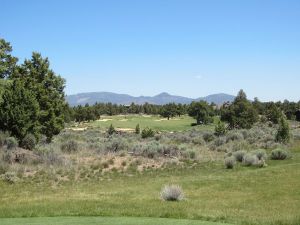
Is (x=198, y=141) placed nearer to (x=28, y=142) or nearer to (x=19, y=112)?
(x=28, y=142)

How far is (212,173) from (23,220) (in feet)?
58.0

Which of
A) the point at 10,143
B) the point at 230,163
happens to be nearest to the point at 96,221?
the point at 230,163

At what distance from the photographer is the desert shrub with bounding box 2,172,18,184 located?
83.0ft

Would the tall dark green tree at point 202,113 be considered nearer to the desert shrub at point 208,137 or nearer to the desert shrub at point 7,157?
the desert shrub at point 208,137

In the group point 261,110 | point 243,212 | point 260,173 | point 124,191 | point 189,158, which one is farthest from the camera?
point 261,110

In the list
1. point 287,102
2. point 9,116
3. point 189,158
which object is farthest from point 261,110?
point 9,116

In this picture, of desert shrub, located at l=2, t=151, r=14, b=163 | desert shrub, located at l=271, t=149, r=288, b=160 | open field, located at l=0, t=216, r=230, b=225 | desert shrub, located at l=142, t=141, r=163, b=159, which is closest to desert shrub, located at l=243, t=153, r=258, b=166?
desert shrub, located at l=271, t=149, r=288, b=160

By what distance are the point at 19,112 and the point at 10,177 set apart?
8613 millimetres

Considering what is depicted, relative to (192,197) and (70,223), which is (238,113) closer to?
(192,197)

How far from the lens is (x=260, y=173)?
2594 cm

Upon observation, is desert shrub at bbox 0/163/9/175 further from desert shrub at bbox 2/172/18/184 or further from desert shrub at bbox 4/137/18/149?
desert shrub at bbox 4/137/18/149

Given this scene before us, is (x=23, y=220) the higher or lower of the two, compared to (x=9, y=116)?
lower

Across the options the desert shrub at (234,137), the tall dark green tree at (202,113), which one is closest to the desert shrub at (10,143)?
the desert shrub at (234,137)

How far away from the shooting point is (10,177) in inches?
1008
